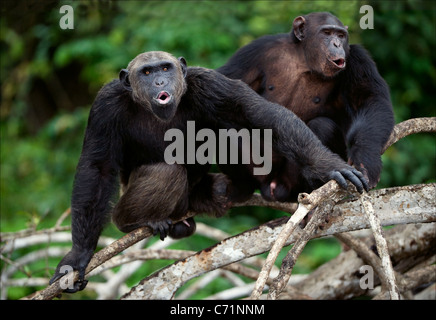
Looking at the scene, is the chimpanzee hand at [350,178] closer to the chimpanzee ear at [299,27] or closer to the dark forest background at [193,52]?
the chimpanzee ear at [299,27]

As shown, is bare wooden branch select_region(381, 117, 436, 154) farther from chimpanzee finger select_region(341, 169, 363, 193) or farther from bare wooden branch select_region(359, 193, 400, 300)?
bare wooden branch select_region(359, 193, 400, 300)

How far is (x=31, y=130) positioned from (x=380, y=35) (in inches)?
315

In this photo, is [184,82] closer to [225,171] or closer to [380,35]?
[225,171]

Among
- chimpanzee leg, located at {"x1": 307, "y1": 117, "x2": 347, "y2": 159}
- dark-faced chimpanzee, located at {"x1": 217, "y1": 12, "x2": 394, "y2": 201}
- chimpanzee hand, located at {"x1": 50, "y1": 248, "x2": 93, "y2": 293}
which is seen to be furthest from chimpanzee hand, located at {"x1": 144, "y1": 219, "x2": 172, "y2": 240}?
chimpanzee leg, located at {"x1": 307, "y1": 117, "x2": 347, "y2": 159}

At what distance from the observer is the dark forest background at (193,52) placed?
29.3 feet

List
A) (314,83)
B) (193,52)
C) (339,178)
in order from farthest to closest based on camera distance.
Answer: (193,52) < (314,83) < (339,178)

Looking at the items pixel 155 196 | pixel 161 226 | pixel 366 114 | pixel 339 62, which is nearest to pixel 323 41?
pixel 339 62

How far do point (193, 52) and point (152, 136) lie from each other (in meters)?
4.66

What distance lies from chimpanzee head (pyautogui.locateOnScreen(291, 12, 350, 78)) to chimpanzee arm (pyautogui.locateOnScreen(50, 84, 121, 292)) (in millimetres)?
1737

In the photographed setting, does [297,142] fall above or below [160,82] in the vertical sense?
below

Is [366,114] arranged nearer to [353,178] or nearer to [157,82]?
[353,178]

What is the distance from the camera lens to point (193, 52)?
29.9 ft

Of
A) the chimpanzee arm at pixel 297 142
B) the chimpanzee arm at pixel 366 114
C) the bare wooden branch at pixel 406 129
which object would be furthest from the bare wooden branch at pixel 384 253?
the bare wooden branch at pixel 406 129

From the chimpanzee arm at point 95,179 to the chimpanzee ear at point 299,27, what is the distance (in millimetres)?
1744
